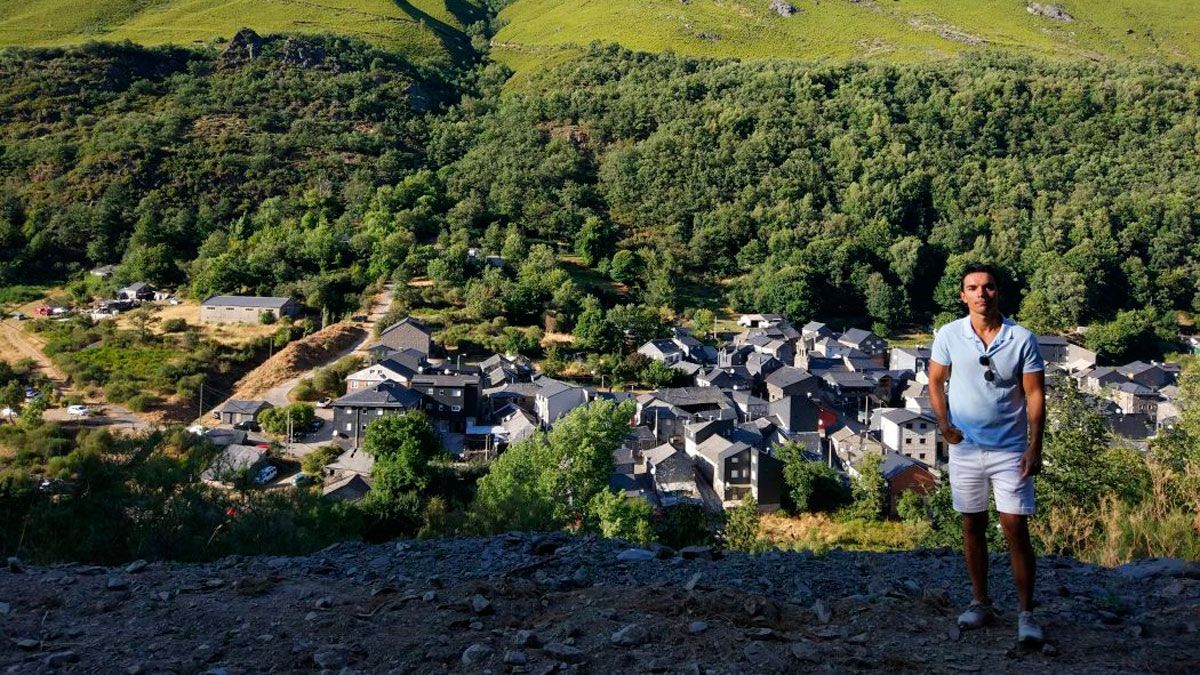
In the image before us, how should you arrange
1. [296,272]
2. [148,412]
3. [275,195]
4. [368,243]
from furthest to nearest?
[275,195] < [368,243] < [296,272] < [148,412]

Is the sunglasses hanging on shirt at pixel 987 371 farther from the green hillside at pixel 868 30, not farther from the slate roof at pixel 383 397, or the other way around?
the green hillside at pixel 868 30

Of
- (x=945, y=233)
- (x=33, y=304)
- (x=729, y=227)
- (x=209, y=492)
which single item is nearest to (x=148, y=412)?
(x=33, y=304)

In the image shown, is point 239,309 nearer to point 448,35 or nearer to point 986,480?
point 986,480

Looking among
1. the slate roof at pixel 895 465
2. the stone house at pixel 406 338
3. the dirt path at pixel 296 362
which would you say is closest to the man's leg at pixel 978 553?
the slate roof at pixel 895 465

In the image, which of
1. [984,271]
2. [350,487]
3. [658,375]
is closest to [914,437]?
[658,375]

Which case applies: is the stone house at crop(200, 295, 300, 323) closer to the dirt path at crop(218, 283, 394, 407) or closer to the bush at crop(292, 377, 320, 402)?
the dirt path at crop(218, 283, 394, 407)

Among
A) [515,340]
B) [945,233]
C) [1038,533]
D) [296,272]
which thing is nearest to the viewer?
[1038,533]

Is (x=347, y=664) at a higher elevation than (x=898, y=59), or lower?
lower

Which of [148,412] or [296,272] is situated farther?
[296,272]

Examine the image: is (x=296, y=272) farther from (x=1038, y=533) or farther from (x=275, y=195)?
(x=1038, y=533)
